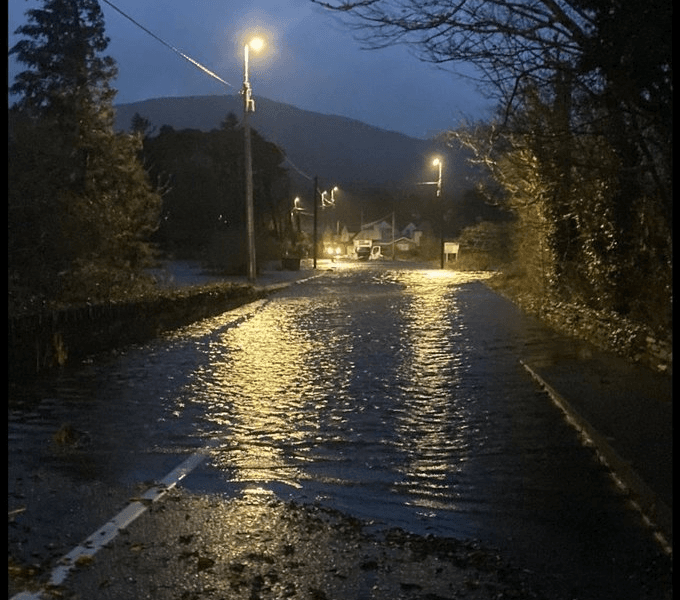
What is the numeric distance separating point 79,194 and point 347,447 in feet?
53.2

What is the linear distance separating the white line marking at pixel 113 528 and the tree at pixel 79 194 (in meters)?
11.5

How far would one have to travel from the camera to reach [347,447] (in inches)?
394

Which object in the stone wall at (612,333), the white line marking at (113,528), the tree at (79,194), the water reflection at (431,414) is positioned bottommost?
the water reflection at (431,414)

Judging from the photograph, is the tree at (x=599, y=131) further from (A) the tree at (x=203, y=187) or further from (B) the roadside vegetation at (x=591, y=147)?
(A) the tree at (x=203, y=187)

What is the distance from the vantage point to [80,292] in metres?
22.6

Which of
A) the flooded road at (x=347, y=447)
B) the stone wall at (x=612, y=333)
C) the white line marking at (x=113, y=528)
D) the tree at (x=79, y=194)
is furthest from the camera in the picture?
the tree at (x=79, y=194)

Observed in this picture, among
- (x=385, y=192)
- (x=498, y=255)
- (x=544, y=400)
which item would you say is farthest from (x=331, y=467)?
(x=385, y=192)

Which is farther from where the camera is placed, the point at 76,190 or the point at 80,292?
the point at 76,190

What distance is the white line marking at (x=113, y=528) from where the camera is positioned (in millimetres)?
5883

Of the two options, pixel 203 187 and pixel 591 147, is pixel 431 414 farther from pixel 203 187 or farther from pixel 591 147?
pixel 203 187

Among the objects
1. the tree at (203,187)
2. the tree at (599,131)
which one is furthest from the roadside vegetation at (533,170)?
the tree at (203,187)

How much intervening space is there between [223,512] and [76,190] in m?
18.3

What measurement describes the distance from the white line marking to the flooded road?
9cm

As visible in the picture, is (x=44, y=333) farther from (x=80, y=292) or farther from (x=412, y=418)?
(x=80, y=292)
